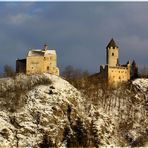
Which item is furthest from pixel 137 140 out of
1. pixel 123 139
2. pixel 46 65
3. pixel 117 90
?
pixel 46 65

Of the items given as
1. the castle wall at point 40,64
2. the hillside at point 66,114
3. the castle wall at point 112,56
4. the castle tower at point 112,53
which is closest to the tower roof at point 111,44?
the castle tower at point 112,53

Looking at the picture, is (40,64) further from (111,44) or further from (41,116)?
(111,44)

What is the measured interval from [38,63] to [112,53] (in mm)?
11748

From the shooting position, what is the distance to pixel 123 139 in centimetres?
11062

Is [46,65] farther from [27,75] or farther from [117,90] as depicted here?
[117,90]

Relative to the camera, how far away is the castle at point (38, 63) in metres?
115

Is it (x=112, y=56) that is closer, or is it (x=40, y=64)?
(x=40, y=64)

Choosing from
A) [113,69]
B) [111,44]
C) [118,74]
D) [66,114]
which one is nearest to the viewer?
[66,114]

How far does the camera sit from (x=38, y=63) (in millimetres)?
115688

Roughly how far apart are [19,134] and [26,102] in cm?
570

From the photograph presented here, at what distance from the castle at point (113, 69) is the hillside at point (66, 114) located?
1725 mm

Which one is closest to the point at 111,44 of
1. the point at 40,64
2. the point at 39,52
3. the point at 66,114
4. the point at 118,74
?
the point at 118,74

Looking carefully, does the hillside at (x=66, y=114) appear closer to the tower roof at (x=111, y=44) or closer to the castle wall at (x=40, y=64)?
the castle wall at (x=40, y=64)

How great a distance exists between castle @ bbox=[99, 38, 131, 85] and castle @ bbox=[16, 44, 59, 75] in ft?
24.1
